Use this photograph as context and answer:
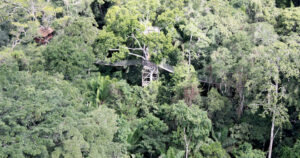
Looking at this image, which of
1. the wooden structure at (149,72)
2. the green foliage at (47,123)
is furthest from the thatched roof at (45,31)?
the green foliage at (47,123)

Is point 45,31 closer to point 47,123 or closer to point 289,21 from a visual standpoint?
point 47,123

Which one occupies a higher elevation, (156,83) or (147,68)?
(147,68)

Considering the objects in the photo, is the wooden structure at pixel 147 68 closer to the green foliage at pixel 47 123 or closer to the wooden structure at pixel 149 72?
the wooden structure at pixel 149 72

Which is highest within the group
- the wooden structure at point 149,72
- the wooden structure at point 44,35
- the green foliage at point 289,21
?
the green foliage at point 289,21

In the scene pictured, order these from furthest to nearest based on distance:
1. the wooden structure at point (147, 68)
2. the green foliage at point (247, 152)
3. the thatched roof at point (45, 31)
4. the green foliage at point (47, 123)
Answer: the thatched roof at point (45, 31) < the wooden structure at point (147, 68) < the green foliage at point (247, 152) < the green foliage at point (47, 123)

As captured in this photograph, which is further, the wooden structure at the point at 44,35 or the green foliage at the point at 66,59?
the wooden structure at the point at 44,35

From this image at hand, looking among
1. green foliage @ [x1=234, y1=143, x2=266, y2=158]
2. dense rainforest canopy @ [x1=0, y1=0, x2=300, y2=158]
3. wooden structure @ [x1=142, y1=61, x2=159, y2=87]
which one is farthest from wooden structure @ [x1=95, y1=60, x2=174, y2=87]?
green foliage @ [x1=234, y1=143, x2=266, y2=158]

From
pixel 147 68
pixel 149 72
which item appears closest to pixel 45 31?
pixel 147 68

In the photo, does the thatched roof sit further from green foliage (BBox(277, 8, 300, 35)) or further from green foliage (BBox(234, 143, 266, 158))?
green foliage (BBox(277, 8, 300, 35))
